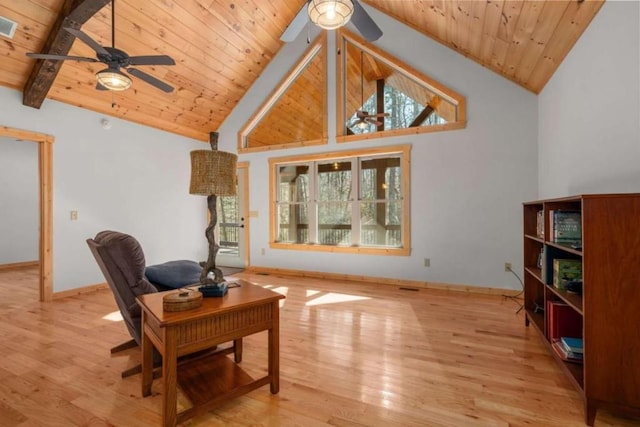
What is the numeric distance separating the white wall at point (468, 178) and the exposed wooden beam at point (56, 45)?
355 cm

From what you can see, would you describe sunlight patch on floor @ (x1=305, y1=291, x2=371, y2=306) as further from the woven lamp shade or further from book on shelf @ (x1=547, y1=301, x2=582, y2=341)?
the woven lamp shade

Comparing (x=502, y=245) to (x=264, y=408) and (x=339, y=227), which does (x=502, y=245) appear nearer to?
(x=339, y=227)

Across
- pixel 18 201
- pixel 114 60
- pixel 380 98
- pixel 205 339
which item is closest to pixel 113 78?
pixel 114 60

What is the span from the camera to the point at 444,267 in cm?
418

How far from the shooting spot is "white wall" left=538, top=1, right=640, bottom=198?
6.04 ft

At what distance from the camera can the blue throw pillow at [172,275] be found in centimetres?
263

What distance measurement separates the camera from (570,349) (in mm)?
1893

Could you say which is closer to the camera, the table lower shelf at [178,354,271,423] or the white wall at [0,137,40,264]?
the table lower shelf at [178,354,271,423]

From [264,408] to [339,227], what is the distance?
3.47 m

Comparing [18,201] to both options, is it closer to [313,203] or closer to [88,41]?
[88,41]

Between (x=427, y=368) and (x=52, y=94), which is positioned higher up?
(x=52, y=94)

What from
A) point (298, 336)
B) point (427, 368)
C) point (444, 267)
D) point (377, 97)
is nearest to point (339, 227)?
point (444, 267)

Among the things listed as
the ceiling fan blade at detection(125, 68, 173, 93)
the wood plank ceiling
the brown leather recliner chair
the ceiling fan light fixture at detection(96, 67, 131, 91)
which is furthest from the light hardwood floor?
the wood plank ceiling

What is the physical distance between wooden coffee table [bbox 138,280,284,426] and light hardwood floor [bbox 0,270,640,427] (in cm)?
12
